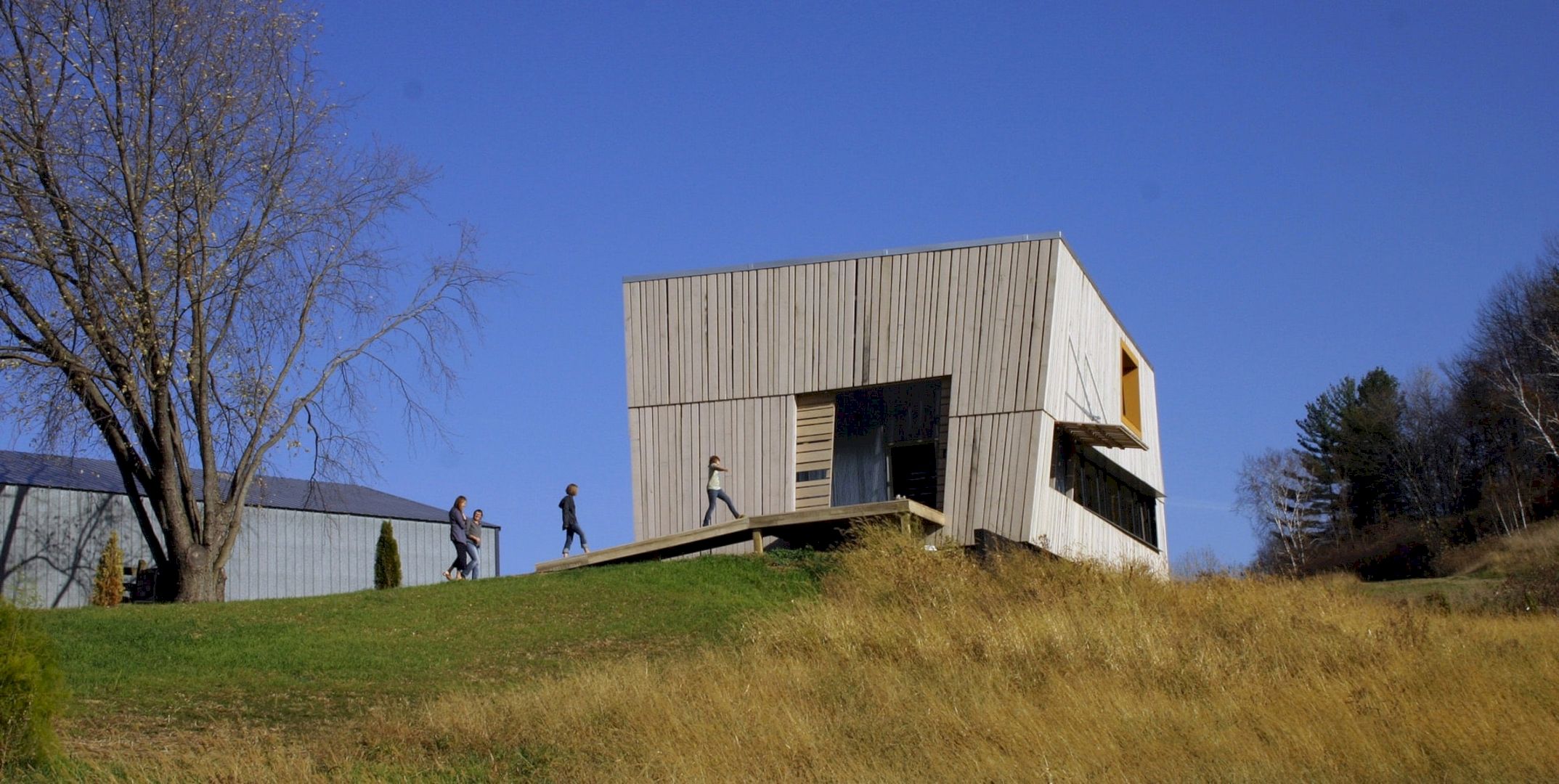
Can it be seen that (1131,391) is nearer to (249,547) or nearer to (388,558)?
(388,558)

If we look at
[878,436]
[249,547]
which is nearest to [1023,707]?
[878,436]

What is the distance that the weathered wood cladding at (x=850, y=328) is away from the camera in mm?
21016

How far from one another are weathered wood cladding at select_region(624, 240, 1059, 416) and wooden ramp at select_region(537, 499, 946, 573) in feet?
7.87

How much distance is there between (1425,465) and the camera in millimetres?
51312

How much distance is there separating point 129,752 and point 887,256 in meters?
14.7

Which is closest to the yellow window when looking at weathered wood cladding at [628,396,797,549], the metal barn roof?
weathered wood cladding at [628,396,797,549]

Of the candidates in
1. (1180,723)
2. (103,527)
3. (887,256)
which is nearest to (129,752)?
(1180,723)

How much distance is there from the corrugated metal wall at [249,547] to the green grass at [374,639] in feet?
33.4

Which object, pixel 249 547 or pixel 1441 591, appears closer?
pixel 1441 591

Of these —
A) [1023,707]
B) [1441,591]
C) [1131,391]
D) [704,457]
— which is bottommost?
[1023,707]

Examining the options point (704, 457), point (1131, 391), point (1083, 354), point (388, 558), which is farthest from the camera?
point (388, 558)

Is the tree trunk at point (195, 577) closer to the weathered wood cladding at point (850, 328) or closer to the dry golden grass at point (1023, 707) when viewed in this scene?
the weathered wood cladding at point (850, 328)

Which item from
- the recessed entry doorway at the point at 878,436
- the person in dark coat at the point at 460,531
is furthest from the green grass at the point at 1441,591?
the person in dark coat at the point at 460,531

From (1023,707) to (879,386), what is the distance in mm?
12443
